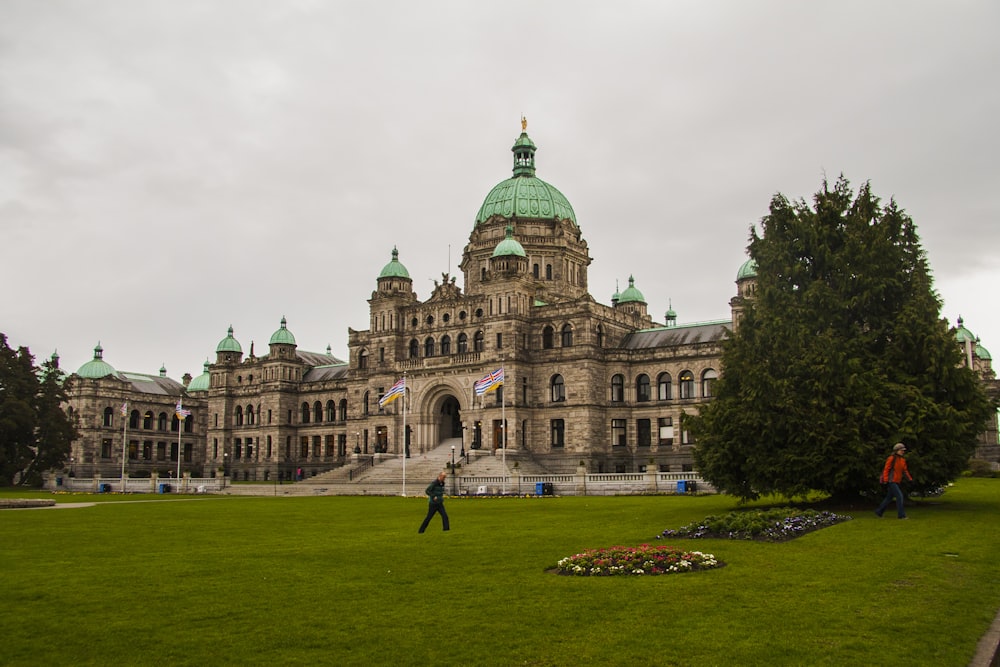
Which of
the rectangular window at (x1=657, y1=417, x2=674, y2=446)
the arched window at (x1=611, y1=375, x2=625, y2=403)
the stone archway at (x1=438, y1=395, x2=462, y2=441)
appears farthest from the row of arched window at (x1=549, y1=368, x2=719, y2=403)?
the stone archway at (x1=438, y1=395, x2=462, y2=441)

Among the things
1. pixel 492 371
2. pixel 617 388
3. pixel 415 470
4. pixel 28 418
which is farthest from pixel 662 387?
pixel 28 418

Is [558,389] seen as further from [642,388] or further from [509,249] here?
[509,249]

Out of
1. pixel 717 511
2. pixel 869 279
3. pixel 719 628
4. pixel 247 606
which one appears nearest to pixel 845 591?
pixel 719 628

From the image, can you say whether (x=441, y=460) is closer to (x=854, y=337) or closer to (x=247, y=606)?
(x=854, y=337)

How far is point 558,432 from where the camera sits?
74.4 m

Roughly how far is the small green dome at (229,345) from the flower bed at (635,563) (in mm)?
93171

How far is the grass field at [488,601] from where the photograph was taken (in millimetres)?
11367

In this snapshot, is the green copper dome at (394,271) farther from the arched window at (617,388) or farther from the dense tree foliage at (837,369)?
the dense tree foliage at (837,369)

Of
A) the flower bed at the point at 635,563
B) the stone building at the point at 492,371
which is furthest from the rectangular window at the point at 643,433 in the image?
the flower bed at the point at 635,563

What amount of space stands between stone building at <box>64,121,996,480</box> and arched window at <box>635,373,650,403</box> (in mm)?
95

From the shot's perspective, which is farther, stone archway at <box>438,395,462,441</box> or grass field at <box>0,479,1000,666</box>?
stone archway at <box>438,395,462,441</box>

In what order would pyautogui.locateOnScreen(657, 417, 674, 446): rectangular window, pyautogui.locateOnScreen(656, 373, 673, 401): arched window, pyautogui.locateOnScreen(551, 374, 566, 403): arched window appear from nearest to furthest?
pyautogui.locateOnScreen(657, 417, 674, 446): rectangular window
pyautogui.locateOnScreen(656, 373, 673, 401): arched window
pyautogui.locateOnScreen(551, 374, 566, 403): arched window

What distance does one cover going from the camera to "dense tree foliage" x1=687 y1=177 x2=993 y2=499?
29.5 metres

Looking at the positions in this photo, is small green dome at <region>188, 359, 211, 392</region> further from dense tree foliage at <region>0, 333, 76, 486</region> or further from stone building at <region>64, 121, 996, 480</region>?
dense tree foliage at <region>0, 333, 76, 486</region>
